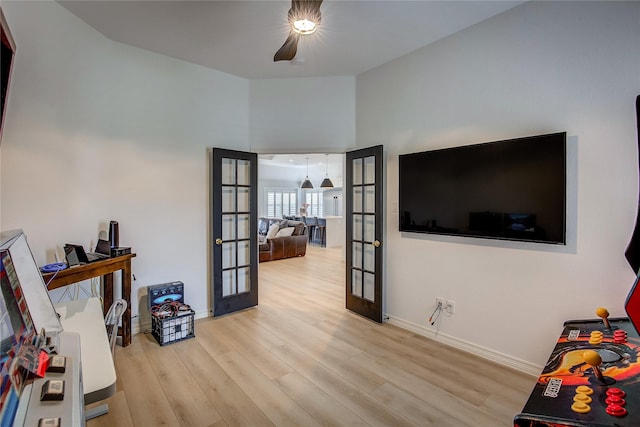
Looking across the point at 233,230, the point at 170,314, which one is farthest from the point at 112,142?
the point at 170,314

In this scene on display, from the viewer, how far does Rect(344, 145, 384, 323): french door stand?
3.56 metres

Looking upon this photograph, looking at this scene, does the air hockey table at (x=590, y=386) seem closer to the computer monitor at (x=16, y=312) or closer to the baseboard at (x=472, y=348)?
the baseboard at (x=472, y=348)

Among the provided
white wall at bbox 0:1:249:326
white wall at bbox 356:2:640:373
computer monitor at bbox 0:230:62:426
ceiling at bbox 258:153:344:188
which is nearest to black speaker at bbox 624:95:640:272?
white wall at bbox 356:2:640:373

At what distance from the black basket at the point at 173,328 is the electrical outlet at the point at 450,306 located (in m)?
2.55

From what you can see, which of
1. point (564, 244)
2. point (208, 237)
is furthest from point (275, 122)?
point (564, 244)

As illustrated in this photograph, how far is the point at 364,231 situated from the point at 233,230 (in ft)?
5.40

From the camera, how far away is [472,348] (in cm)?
284

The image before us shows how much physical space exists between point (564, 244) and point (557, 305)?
48 cm

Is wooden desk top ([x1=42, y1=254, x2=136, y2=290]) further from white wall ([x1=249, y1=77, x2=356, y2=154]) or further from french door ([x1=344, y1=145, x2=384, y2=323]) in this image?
french door ([x1=344, y1=145, x2=384, y2=323])

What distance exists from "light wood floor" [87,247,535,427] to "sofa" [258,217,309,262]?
3585 millimetres

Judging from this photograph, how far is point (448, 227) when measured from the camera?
2.95m

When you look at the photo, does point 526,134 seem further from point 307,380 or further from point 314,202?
point 314,202

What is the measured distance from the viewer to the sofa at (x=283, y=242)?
7242mm

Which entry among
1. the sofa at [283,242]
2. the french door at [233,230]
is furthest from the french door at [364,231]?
the sofa at [283,242]
